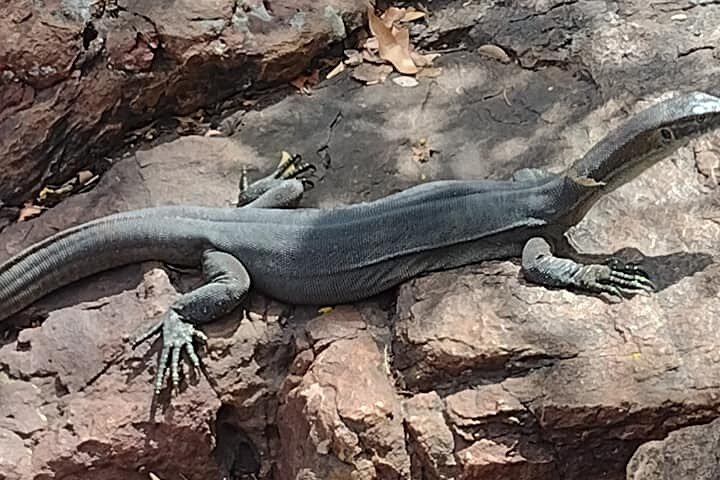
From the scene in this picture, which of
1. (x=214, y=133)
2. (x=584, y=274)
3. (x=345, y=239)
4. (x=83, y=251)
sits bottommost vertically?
(x=584, y=274)

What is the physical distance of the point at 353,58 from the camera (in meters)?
6.89

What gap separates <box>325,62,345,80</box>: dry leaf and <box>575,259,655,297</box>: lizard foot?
258 cm

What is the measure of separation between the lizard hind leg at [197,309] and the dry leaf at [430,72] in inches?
81.9

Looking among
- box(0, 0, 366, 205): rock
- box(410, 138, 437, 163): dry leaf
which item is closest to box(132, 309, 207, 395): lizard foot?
box(0, 0, 366, 205): rock

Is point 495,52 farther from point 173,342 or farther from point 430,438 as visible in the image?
point 430,438

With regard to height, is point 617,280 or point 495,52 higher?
point 495,52

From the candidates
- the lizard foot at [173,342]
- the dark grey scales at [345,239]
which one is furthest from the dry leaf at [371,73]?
the lizard foot at [173,342]

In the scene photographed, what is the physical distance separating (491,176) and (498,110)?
67cm

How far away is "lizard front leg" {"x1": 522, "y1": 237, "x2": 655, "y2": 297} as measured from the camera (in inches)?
190

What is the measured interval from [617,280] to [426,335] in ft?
3.03

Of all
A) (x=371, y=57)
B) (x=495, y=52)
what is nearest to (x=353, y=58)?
(x=371, y=57)

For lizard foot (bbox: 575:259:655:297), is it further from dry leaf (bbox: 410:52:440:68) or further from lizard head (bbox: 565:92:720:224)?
dry leaf (bbox: 410:52:440:68)

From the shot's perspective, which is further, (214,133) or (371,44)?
(371,44)

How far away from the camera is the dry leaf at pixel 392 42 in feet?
22.4
